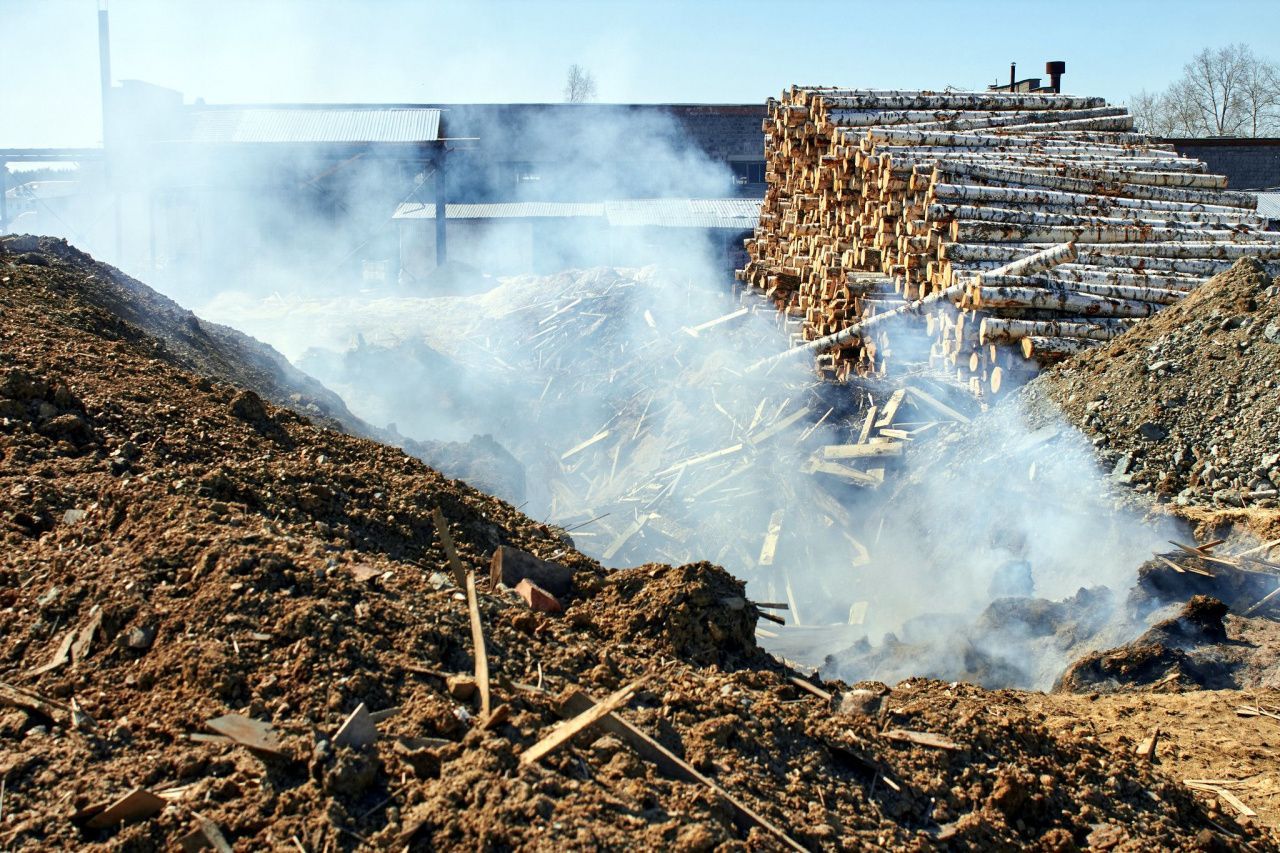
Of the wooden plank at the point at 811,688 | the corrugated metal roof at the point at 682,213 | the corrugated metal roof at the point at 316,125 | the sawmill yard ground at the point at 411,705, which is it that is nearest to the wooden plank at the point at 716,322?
the sawmill yard ground at the point at 411,705

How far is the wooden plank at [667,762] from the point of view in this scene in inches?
119

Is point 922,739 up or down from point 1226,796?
up

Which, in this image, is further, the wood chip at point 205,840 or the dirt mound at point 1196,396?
the dirt mound at point 1196,396

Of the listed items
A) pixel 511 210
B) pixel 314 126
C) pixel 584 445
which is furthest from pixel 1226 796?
pixel 511 210

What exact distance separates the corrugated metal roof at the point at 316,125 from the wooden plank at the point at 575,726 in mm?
24915

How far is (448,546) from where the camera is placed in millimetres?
4820

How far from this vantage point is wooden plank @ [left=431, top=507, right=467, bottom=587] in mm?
4495

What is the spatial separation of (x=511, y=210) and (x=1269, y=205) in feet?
66.3

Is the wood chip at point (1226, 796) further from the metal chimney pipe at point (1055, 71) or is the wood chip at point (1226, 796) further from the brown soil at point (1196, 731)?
the metal chimney pipe at point (1055, 71)

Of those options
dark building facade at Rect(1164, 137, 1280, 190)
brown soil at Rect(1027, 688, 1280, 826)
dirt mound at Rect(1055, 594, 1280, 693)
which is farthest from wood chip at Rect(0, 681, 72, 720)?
dark building facade at Rect(1164, 137, 1280, 190)

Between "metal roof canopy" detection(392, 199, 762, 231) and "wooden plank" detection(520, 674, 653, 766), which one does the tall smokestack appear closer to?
"metal roof canopy" detection(392, 199, 762, 231)

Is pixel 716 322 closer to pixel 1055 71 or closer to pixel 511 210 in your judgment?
pixel 1055 71

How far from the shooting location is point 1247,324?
A: 8.30m

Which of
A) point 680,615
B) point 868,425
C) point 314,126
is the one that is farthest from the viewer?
point 314,126
